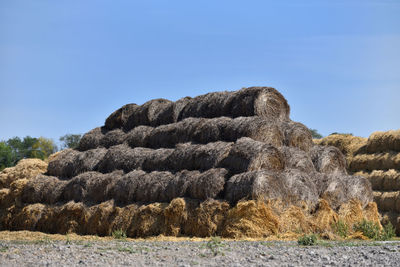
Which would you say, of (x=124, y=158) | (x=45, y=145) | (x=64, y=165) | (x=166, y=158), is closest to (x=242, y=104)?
(x=166, y=158)

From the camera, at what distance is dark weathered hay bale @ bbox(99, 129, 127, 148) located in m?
19.0

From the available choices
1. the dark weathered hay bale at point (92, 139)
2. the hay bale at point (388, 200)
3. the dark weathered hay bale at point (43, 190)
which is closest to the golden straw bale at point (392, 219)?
the hay bale at point (388, 200)

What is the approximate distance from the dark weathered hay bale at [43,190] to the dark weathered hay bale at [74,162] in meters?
0.43

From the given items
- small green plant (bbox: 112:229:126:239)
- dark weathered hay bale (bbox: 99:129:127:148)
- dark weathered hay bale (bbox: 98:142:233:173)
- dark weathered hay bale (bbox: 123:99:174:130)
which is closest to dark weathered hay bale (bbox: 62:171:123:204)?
dark weathered hay bale (bbox: 98:142:233:173)

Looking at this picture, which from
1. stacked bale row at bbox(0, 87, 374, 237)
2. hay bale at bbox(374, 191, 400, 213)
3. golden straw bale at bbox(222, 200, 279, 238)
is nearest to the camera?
golden straw bale at bbox(222, 200, 279, 238)

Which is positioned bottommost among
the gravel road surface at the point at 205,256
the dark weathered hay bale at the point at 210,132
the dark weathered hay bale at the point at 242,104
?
the gravel road surface at the point at 205,256

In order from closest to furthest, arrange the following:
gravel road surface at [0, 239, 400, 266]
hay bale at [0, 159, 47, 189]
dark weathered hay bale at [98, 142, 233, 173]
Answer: gravel road surface at [0, 239, 400, 266] < dark weathered hay bale at [98, 142, 233, 173] < hay bale at [0, 159, 47, 189]

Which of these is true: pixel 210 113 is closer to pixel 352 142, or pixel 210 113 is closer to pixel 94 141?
pixel 94 141

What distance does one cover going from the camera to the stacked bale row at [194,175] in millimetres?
13492

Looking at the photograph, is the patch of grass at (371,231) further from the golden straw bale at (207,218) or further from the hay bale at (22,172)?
the hay bale at (22,172)

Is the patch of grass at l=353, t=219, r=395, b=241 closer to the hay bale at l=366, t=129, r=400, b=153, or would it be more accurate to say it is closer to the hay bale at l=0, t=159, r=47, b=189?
the hay bale at l=366, t=129, r=400, b=153

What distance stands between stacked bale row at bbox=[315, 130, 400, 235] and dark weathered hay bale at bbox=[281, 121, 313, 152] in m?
4.36

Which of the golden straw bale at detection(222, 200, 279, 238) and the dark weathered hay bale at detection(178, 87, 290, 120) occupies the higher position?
the dark weathered hay bale at detection(178, 87, 290, 120)

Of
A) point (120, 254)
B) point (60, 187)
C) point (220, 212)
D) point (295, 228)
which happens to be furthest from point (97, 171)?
point (120, 254)
